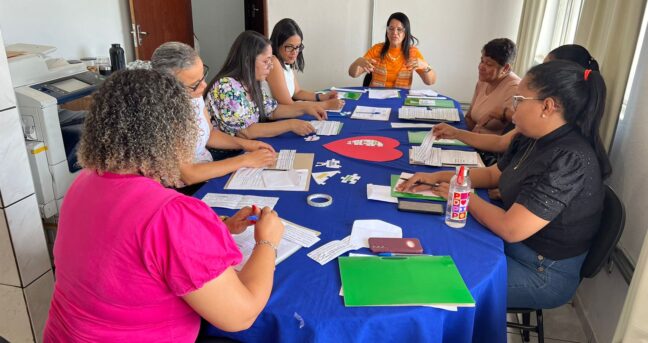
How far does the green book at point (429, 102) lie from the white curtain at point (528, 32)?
1317 mm

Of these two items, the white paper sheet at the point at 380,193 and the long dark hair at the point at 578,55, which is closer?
the white paper sheet at the point at 380,193

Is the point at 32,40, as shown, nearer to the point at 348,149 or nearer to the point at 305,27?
the point at 348,149

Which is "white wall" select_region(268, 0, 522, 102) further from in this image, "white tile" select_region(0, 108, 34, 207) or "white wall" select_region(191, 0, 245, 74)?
"white tile" select_region(0, 108, 34, 207)

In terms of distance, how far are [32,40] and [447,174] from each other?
282 centimetres

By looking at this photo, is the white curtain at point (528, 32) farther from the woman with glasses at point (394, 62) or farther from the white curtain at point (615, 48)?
the white curtain at point (615, 48)

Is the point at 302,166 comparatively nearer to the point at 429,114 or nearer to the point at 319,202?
the point at 319,202

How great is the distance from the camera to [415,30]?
4926mm

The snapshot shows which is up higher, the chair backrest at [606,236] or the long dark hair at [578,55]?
the long dark hair at [578,55]

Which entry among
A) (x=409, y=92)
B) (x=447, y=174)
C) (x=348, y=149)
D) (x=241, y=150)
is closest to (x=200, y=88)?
(x=241, y=150)

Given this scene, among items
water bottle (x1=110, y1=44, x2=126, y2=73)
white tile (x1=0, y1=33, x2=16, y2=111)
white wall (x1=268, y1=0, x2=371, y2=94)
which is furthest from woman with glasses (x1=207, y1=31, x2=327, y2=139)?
white wall (x1=268, y1=0, x2=371, y2=94)

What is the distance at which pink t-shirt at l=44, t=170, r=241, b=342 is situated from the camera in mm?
949

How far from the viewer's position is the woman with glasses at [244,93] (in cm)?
245

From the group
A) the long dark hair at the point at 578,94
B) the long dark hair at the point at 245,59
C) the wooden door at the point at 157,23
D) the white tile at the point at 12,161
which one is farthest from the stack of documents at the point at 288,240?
the wooden door at the point at 157,23

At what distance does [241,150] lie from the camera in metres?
2.38
